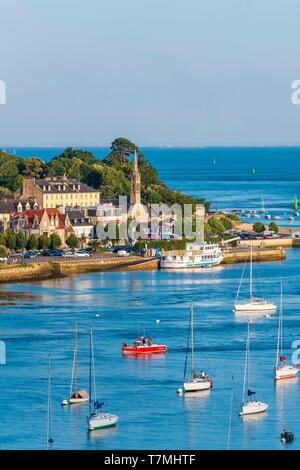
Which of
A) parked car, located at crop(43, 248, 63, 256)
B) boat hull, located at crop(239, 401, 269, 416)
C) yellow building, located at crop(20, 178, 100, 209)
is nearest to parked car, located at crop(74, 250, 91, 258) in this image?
parked car, located at crop(43, 248, 63, 256)

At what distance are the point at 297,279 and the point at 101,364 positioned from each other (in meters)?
15.9

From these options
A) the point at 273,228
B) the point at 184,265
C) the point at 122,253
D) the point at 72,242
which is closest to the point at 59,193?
the point at 72,242

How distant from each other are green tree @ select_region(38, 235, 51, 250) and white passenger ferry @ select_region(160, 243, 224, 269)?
11.6 ft

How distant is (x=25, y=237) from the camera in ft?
184

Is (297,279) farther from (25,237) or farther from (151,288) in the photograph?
(25,237)

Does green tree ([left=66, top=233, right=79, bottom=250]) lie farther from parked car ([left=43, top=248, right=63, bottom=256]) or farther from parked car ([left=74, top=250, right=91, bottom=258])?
parked car ([left=43, top=248, right=63, bottom=256])

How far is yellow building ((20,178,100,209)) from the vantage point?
60688 millimetres

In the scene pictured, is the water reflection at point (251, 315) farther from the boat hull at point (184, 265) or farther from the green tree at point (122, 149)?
the green tree at point (122, 149)

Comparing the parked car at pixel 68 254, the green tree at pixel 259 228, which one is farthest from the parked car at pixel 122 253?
the green tree at pixel 259 228

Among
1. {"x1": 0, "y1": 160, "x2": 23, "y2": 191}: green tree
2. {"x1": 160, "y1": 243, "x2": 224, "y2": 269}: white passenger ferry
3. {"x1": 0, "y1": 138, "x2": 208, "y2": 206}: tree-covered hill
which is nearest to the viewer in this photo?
{"x1": 160, "y1": 243, "x2": 224, "y2": 269}: white passenger ferry

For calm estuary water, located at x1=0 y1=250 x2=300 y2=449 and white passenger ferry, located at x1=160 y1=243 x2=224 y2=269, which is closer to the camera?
calm estuary water, located at x1=0 y1=250 x2=300 y2=449

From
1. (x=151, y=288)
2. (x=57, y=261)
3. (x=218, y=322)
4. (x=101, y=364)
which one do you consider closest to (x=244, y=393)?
(x=101, y=364)

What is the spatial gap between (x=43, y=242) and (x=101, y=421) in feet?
86.6

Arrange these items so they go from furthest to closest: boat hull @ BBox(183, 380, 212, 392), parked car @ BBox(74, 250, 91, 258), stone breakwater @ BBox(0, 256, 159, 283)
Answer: parked car @ BBox(74, 250, 91, 258) < stone breakwater @ BBox(0, 256, 159, 283) < boat hull @ BBox(183, 380, 212, 392)
